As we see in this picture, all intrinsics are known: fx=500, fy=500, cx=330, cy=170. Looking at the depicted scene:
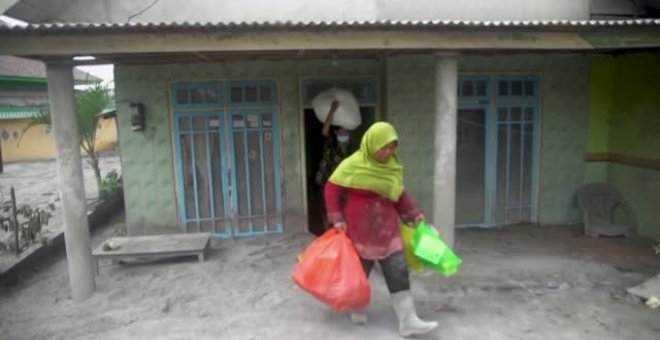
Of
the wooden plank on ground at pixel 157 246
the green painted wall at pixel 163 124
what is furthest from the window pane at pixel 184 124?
the wooden plank on ground at pixel 157 246

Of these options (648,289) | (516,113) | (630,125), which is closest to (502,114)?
(516,113)

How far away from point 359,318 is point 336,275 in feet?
2.01

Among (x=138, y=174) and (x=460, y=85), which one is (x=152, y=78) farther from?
(x=460, y=85)

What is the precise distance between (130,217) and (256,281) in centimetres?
255

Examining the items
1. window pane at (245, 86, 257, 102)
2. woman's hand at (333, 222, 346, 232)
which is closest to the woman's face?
woman's hand at (333, 222, 346, 232)

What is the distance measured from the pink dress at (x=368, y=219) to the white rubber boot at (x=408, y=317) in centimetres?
35

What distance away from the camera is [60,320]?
4.65m

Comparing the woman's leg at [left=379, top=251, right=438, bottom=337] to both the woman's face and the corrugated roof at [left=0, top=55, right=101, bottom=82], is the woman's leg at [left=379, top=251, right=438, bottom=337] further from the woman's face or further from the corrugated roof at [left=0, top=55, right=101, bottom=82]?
the corrugated roof at [left=0, top=55, right=101, bottom=82]

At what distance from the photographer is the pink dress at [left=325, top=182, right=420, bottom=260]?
3.94m

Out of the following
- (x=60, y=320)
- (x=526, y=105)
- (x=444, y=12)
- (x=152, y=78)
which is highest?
(x=444, y=12)

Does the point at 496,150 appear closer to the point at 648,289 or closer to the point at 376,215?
the point at 648,289

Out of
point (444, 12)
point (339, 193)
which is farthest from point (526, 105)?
point (339, 193)

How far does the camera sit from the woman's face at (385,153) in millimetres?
3785

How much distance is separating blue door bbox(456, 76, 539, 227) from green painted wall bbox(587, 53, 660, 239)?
94 centimetres
